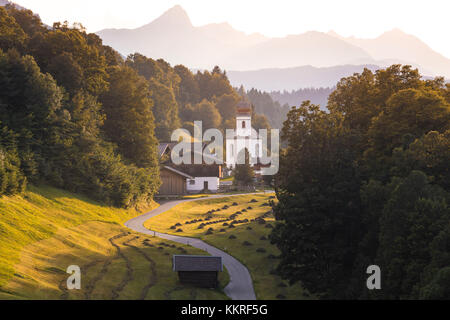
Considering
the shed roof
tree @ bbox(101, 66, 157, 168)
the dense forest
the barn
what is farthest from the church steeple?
the barn

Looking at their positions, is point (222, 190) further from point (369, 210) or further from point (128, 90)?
point (369, 210)

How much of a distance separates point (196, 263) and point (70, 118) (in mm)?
37101

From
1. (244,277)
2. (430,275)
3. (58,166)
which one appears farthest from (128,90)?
(430,275)

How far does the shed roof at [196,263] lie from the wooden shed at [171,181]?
59.6 metres

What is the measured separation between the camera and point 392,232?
87.0 ft

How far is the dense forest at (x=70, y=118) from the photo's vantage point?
5441 cm

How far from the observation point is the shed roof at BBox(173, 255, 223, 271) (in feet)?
113

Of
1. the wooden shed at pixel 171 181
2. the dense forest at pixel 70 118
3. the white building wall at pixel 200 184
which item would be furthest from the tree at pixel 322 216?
the white building wall at pixel 200 184

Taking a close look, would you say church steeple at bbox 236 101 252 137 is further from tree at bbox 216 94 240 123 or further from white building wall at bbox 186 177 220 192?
tree at bbox 216 94 240 123


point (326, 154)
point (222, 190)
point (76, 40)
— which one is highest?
point (76, 40)

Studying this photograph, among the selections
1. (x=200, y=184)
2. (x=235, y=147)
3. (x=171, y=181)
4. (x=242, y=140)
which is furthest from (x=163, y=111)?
(x=171, y=181)

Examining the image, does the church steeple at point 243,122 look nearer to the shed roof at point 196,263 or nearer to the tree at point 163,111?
the tree at point 163,111

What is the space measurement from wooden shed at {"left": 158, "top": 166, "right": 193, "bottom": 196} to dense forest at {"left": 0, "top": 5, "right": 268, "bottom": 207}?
12574 mm

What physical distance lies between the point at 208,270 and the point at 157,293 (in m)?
4.48
